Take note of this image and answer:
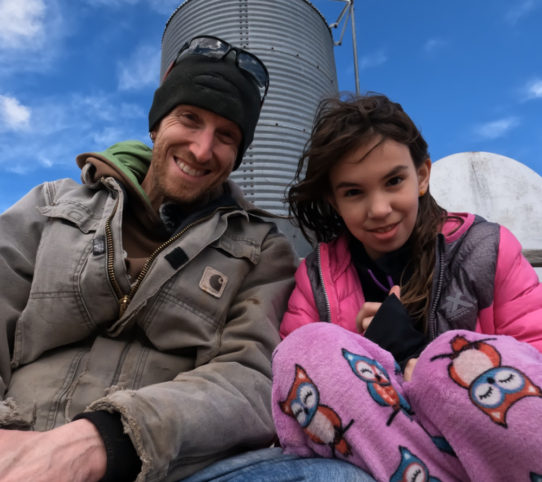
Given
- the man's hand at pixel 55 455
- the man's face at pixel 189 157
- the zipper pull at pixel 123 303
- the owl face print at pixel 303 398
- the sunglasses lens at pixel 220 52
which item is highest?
the sunglasses lens at pixel 220 52

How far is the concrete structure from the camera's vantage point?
13.2 ft

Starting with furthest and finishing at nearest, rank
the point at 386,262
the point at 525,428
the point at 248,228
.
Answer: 1. the point at 248,228
2. the point at 386,262
3. the point at 525,428

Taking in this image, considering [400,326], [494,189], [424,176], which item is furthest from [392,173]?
[494,189]

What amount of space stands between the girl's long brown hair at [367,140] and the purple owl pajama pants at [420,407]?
1.54 ft

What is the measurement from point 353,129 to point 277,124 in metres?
2.05

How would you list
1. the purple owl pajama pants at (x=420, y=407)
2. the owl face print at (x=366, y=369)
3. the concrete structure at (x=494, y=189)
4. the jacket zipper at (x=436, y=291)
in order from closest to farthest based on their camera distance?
the purple owl pajama pants at (x=420, y=407) → the owl face print at (x=366, y=369) → the jacket zipper at (x=436, y=291) → the concrete structure at (x=494, y=189)

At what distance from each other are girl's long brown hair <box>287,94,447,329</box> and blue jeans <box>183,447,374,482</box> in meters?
0.63

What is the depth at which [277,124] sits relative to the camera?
3469 mm

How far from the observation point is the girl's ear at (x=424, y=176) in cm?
161

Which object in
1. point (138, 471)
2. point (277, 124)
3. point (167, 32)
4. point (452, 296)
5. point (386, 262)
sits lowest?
point (138, 471)

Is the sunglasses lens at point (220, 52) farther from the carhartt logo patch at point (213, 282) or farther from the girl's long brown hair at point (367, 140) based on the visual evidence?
the carhartt logo patch at point (213, 282)

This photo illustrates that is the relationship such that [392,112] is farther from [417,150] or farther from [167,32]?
[167,32]

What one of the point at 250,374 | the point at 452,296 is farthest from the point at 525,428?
the point at 250,374

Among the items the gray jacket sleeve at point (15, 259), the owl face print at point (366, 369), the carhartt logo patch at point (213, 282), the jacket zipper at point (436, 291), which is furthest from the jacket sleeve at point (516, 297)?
the gray jacket sleeve at point (15, 259)
